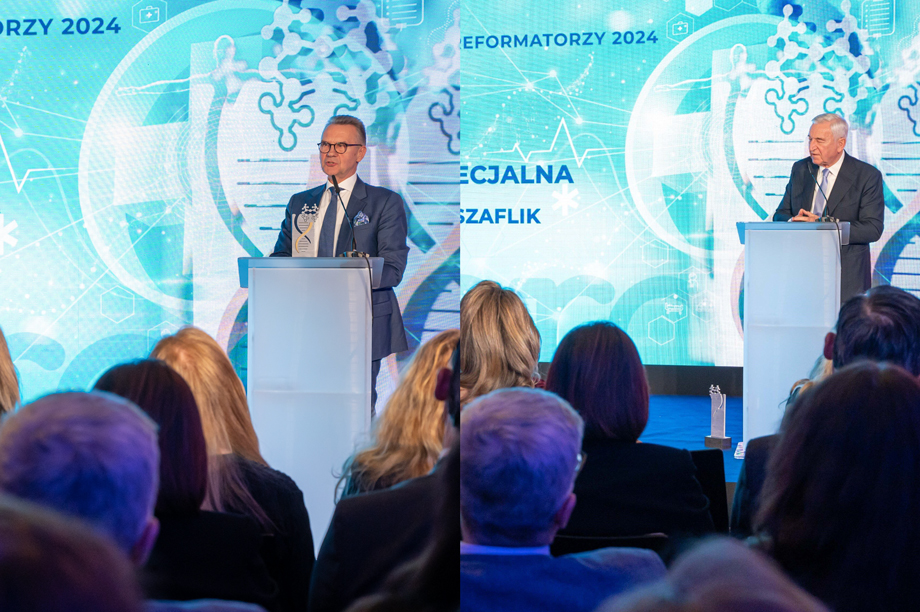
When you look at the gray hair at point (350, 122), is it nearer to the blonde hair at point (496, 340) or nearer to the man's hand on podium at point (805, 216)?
the blonde hair at point (496, 340)

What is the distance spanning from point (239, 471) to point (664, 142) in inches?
54.9

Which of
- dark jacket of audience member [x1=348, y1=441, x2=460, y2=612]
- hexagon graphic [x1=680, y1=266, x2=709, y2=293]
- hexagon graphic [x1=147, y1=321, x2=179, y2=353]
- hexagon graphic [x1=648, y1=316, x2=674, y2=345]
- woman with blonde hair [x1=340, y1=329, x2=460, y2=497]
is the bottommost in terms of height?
dark jacket of audience member [x1=348, y1=441, x2=460, y2=612]

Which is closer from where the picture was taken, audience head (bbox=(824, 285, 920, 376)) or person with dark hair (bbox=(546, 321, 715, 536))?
audience head (bbox=(824, 285, 920, 376))

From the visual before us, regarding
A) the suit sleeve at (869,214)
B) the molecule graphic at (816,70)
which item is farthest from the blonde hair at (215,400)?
the molecule graphic at (816,70)

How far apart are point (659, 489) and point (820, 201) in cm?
76

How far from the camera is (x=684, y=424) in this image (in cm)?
149

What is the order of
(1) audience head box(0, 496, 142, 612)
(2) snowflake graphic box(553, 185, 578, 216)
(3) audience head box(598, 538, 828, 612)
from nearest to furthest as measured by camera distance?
(1) audience head box(0, 496, 142, 612) → (3) audience head box(598, 538, 828, 612) → (2) snowflake graphic box(553, 185, 578, 216)

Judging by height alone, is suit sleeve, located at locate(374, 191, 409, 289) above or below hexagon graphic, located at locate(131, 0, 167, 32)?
below

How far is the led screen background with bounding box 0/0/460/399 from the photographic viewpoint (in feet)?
3.14

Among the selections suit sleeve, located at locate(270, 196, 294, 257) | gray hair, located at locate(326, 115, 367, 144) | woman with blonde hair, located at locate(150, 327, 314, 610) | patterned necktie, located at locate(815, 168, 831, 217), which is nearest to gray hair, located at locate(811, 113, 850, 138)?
patterned necktie, located at locate(815, 168, 831, 217)

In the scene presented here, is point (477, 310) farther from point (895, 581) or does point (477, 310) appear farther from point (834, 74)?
point (834, 74)

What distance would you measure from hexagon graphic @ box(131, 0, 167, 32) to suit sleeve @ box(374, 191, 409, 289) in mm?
433

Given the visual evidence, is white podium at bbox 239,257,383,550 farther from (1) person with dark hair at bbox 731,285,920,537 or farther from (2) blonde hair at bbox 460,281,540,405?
(1) person with dark hair at bbox 731,285,920,537

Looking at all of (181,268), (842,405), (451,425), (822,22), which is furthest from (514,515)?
(822,22)
